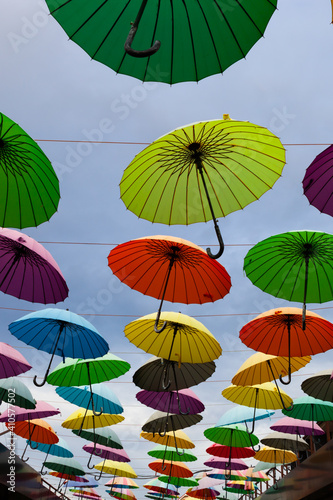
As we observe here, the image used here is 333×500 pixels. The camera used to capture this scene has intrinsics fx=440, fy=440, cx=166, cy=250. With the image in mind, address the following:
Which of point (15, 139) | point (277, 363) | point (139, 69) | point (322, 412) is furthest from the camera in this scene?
point (322, 412)

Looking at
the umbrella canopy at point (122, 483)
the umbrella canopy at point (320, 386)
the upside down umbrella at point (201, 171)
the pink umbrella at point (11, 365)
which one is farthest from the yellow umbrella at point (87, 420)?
the umbrella canopy at point (122, 483)

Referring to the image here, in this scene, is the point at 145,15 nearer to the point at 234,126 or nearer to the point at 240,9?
the point at 240,9

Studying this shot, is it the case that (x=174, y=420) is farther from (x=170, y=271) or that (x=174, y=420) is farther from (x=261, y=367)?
(x=170, y=271)

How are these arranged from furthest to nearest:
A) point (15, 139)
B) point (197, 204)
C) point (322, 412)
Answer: point (322, 412) < point (197, 204) < point (15, 139)

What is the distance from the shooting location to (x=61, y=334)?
5.70 metres

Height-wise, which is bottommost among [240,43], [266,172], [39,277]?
[39,277]

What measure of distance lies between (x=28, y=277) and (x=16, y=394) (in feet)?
12.3

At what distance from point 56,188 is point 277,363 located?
14.0 feet

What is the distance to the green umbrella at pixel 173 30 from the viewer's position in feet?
7.44

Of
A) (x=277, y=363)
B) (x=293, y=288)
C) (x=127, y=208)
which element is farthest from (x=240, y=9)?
(x=277, y=363)

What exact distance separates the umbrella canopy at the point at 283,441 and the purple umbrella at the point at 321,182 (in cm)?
764

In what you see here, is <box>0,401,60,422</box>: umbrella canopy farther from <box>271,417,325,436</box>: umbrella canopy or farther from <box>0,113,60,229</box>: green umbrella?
<box>0,113,60,229</box>: green umbrella

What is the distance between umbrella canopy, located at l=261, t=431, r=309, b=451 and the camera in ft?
32.5

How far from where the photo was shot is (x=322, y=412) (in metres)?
8.23
